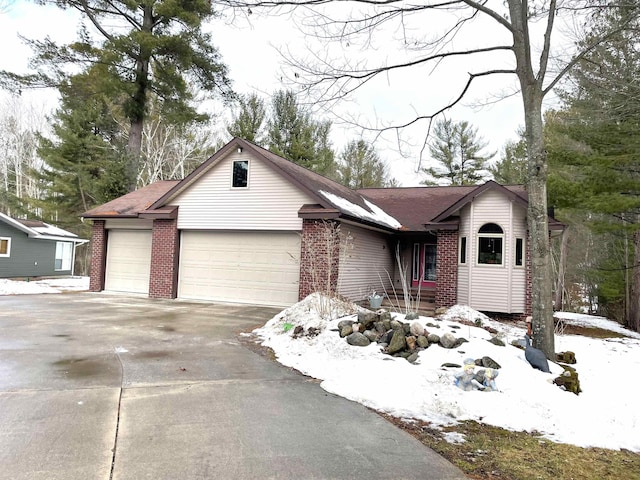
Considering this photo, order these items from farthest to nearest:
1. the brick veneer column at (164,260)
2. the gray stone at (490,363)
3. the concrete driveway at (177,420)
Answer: the brick veneer column at (164,260) → the gray stone at (490,363) → the concrete driveway at (177,420)

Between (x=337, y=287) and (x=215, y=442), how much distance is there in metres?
7.91

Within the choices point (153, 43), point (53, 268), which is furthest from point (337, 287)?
point (53, 268)

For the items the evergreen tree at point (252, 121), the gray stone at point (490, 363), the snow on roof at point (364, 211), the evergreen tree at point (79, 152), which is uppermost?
the evergreen tree at point (252, 121)

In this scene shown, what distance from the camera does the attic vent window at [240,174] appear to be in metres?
13.0

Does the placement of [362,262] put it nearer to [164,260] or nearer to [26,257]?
[164,260]

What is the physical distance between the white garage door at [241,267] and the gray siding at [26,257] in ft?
42.3

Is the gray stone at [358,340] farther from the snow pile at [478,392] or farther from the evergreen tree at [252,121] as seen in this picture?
the evergreen tree at [252,121]

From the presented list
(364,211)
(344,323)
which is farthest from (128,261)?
(344,323)

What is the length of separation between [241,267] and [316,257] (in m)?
2.87

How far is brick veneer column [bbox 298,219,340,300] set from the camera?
446 inches

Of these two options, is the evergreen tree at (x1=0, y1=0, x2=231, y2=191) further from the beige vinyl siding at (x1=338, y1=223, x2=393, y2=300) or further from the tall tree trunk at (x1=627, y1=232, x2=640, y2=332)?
the tall tree trunk at (x1=627, y1=232, x2=640, y2=332)

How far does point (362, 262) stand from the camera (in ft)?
44.5

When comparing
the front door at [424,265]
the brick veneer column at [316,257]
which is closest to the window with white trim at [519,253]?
the front door at [424,265]

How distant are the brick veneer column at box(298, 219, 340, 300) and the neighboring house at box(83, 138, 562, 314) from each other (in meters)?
0.03
